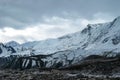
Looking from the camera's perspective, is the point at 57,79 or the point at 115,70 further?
the point at 115,70

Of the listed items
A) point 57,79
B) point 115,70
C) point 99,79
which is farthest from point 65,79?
point 115,70

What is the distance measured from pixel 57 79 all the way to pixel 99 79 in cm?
706

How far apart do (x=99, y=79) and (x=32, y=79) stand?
11990mm

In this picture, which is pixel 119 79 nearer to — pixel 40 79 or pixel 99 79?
pixel 99 79

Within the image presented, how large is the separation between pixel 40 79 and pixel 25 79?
329cm

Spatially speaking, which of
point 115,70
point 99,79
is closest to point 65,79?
point 99,79

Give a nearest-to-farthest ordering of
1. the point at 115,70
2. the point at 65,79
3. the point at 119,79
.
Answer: the point at 119,79
the point at 65,79
the point at 115,70

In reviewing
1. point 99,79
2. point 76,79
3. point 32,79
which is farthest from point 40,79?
point 99,79

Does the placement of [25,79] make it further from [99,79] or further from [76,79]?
[99,79]

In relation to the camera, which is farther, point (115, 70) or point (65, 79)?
point (115, 70)

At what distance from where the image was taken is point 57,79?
196 ft

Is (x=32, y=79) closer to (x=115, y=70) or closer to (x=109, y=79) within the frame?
(x=109, y=79)

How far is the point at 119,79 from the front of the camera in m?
55.4

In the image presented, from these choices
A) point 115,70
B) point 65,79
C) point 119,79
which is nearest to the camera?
point 119,79
